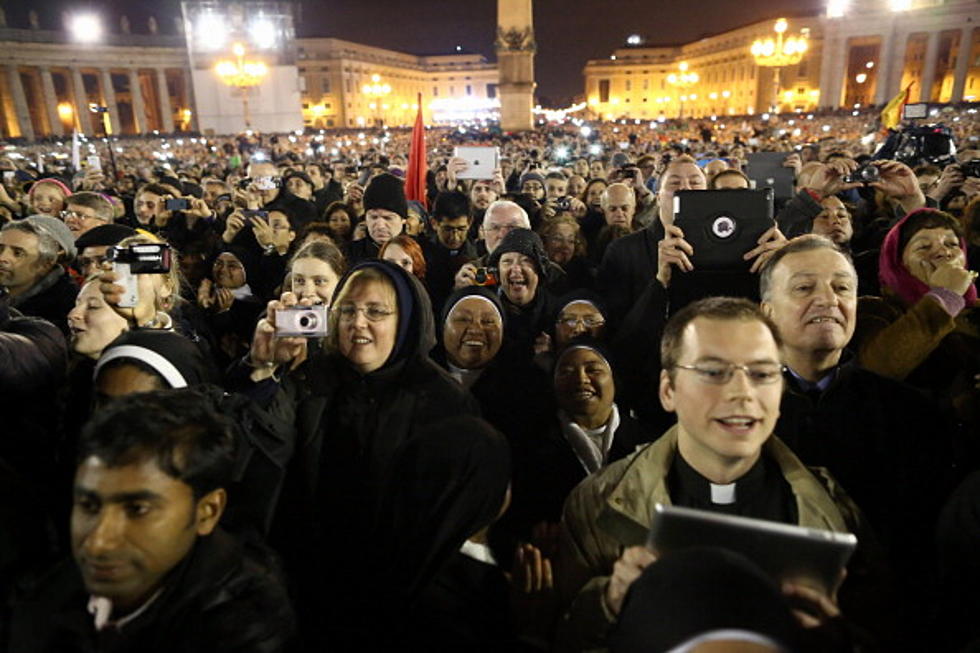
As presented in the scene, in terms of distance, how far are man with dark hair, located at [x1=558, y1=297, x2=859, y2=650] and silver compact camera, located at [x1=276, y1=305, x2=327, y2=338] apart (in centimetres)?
119

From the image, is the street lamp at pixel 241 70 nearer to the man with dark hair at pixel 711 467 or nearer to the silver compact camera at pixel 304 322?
the silver compact camera at pixel 304 322

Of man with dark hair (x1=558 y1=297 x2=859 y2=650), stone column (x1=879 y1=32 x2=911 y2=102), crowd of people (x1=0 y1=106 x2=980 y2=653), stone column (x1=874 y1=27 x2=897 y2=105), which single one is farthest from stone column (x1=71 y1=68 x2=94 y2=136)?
stone column (x1=879 y1=32 x2=911 y2=102)

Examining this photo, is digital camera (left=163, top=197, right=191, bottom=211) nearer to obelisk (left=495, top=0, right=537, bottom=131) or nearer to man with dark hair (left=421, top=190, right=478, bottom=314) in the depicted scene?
man with dark hair (left=421, top=190, right=478, bottom=314)

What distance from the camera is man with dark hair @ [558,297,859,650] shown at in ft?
6.17

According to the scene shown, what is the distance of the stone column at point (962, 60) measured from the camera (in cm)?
5247

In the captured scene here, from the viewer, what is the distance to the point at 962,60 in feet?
174

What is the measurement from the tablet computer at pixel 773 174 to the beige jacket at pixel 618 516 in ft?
18.0

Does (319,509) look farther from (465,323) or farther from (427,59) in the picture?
(427,59)

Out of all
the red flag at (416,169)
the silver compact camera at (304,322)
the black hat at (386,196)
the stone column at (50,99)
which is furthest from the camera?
the stone column at (50,99)

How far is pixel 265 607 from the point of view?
5.65ft

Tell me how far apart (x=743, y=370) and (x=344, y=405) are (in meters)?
1.50

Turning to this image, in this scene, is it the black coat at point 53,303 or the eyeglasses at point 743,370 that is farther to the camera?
the black coat at point 53,303

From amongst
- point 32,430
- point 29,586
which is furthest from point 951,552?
point 32,430

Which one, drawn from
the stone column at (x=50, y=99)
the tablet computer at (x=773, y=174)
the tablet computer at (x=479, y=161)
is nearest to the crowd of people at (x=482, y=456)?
the tablet computer at (x=773, y=174)
